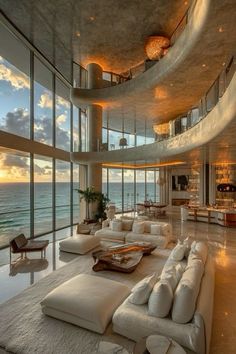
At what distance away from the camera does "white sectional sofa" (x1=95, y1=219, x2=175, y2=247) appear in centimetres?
723

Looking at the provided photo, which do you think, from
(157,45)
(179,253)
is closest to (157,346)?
(179,253)

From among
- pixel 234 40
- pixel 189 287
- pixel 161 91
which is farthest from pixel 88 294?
pixel 161 91

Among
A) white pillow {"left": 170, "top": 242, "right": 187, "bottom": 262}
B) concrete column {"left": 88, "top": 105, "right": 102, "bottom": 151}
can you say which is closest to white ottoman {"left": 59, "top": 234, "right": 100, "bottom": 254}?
white pillow {"left": 170, "top": 242, "right": 187, "bottom": 262}

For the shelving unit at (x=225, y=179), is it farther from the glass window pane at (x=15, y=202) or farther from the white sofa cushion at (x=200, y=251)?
the glass window pane at (x=15, y=202)

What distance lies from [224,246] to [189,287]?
552cm

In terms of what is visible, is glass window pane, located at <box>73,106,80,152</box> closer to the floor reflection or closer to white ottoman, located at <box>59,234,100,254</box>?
white ottoman, located at <box>59,234,100,254</box>

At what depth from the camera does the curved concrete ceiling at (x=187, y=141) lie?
4.81 metres

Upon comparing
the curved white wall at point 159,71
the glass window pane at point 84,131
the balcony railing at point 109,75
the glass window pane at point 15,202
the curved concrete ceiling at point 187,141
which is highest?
the balcony railing at point 109,75

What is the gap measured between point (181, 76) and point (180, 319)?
7.96m

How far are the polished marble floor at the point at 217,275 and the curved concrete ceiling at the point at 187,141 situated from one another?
3.38 meters

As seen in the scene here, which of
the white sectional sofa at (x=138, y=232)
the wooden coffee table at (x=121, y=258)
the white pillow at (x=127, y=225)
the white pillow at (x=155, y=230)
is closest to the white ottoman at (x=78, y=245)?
the white sectional sofa at (x=138, y=232)

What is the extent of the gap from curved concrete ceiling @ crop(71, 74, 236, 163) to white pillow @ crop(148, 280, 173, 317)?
11.5 ft

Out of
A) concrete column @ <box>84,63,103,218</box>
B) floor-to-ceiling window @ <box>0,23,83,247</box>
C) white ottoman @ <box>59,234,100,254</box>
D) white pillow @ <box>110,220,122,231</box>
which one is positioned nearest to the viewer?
white ottoman @ <box>59,234,100,254</box>

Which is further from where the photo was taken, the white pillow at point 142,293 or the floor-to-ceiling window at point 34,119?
the floor-to-ceiling window at point 34,119
